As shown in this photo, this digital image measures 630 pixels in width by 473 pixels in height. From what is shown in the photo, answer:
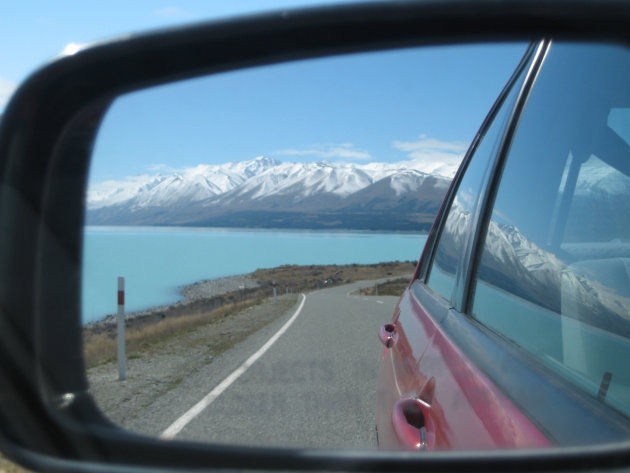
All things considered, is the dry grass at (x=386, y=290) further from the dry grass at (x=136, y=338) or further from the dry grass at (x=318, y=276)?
the dry grass at (x=136, y=338)

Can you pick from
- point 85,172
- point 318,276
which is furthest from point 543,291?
point 318,276

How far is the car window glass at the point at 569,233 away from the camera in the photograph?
161 centimetres

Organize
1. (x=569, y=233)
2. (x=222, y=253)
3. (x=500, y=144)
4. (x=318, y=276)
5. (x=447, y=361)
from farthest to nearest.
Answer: (x=222, y=253), (x=318, y=276), (x=500, y=144), (x=447, y=361), (x=569, y=233)

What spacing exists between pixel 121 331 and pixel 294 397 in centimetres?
287

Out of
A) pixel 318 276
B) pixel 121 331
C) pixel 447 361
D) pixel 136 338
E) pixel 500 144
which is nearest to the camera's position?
pixel 447 361

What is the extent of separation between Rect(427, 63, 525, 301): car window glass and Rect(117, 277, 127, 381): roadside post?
5.08 meters

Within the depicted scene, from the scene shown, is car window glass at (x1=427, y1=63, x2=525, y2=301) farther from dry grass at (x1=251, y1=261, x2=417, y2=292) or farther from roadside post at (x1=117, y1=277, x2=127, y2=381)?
dry grass at (x1=251, y1=261, x2=417, y2=292)

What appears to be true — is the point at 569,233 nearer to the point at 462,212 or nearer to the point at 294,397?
the point at 462,212

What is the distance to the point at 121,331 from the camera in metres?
7.77

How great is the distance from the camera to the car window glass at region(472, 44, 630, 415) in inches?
63.2

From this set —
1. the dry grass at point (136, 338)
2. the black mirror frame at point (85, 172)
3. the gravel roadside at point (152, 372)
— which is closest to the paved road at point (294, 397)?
the gravel roadside at point (152, 372)

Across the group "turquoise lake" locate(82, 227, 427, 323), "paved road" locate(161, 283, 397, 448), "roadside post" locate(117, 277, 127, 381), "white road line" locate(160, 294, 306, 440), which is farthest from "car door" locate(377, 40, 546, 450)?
"turquoise lake" locate(82, 227, 427, 323)

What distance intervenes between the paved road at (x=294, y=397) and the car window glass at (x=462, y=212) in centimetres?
123

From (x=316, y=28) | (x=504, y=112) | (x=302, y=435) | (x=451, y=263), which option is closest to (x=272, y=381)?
(x=302, y=435)
